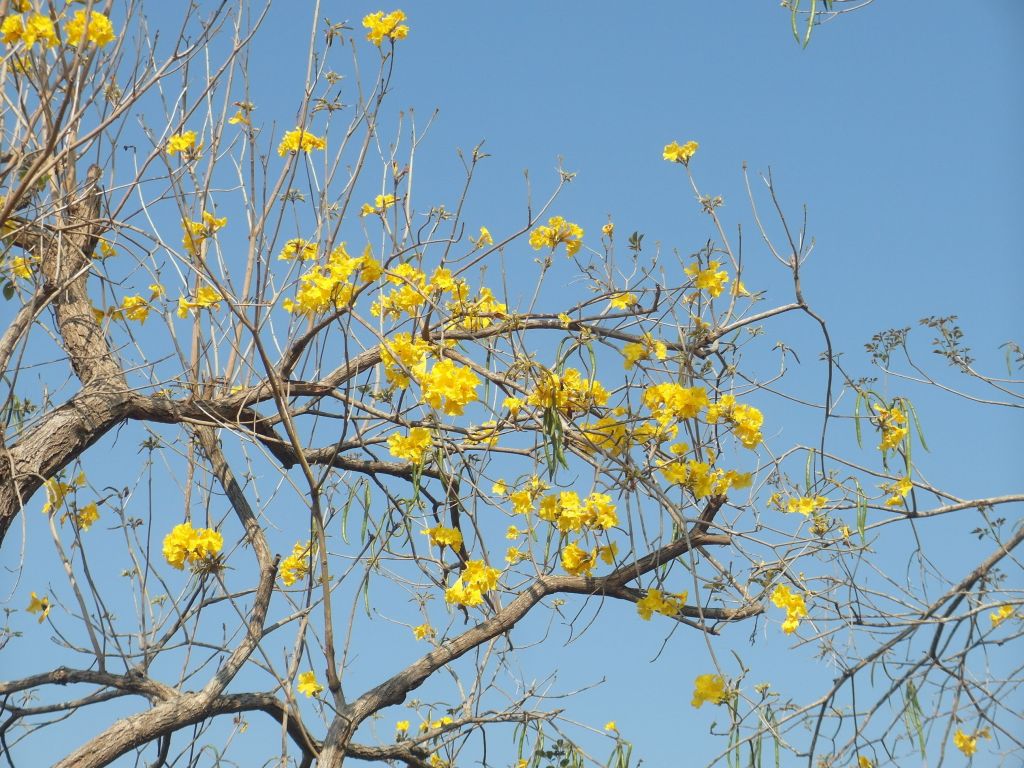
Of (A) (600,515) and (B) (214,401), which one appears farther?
(B) (214,401)

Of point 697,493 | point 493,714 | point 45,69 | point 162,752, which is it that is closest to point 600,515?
point 697,493

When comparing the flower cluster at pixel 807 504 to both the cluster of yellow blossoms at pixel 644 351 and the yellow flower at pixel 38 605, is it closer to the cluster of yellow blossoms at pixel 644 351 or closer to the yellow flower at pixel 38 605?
the cluster of yellow blossoms at pixel 644 351

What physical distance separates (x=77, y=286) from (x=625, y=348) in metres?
1.89

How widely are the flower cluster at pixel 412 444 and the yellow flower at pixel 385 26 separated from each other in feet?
4.03

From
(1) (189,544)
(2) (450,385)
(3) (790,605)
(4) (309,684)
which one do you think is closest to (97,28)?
(2) (450,385)

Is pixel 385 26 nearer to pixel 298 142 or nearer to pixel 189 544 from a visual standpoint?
pixel 298 142

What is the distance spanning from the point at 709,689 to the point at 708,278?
1.12 m

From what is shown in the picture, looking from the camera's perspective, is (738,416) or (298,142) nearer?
(738,416)

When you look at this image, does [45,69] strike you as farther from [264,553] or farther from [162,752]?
[162,752]

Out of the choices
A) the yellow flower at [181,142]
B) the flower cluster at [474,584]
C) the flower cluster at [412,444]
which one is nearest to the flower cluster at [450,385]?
the flower cluster at [412,444]

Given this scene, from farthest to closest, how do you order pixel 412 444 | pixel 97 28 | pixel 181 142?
pixel 181 142 → pixel 412 444 → pixel 97 28

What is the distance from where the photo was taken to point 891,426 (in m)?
3.03

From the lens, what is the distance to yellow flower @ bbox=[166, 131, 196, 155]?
2957 mm

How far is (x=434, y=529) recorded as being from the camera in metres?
2.99
